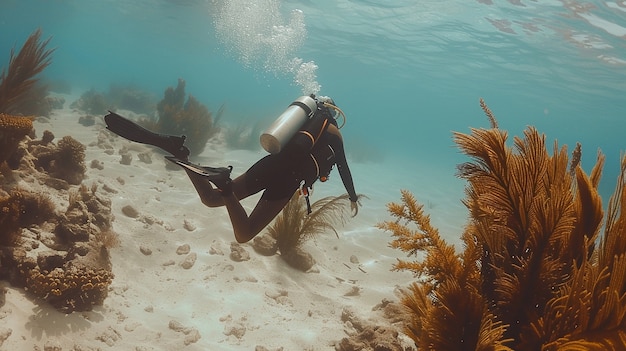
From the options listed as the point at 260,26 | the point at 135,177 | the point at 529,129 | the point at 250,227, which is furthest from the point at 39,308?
the point at 260,26

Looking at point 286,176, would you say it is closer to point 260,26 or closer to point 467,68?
point 260,26

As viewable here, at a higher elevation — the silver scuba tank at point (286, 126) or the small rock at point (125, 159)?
the silver scuba tank at point (286, 126)

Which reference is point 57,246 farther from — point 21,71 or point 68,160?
point 21,71

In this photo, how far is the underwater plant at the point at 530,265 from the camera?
189cm

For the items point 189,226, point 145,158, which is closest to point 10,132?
point 189,226

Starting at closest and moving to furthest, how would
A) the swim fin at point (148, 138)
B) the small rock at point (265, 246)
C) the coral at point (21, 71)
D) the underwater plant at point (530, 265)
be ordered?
the underwater plant at point (530, 265), the swim fin at point (148, 138), the small rock at point (265, 246), the coral at point (21, 71)

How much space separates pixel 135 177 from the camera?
9.04m

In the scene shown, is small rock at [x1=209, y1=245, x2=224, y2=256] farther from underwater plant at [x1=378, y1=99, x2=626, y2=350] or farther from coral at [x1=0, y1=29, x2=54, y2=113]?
coral at [x1=0, y1=29, x2=54, y2=113]

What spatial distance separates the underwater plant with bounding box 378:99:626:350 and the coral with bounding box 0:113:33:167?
5838mm

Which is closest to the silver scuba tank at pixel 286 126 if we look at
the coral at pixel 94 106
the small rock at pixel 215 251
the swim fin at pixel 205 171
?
the swim fin at pixel 205 171

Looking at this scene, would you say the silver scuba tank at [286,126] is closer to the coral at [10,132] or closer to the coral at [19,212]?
the coral at [19,212]

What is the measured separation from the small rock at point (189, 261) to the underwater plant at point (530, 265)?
399cm

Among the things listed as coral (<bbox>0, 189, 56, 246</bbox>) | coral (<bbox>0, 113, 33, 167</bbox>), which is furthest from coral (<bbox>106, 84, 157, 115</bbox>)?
coral (<bbox>0, 189, 56, 246</bbox>)

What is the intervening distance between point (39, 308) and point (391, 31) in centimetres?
2922
